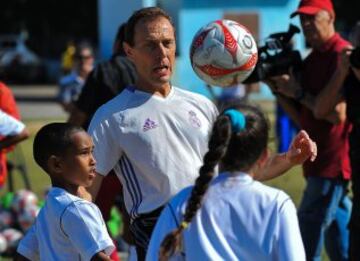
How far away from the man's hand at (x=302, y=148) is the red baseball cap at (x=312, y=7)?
2500 millimetres

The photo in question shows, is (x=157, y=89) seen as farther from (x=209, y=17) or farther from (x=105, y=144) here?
(x=209, y=17)

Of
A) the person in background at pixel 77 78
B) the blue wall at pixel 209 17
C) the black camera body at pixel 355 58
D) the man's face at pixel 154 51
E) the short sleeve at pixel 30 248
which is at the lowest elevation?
the blue wall at pixel 209 17

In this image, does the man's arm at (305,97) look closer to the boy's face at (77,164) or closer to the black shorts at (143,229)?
the black shorts at (143,229)

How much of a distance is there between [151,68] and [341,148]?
2444mm

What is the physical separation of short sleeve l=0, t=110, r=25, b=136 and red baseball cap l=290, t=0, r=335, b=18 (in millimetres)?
2125

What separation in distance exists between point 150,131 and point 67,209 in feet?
1.81

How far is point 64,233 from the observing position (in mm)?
4418

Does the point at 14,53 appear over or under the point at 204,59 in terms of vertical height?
under

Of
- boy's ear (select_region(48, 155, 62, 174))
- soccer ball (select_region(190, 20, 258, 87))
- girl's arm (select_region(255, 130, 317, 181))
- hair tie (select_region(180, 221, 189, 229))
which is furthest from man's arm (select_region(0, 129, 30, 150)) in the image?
hair tie (select_region(180, 221, 189, 229))

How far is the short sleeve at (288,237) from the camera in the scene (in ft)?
11.5

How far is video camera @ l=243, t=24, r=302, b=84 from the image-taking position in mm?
6602

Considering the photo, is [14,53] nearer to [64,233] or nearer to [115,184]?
[115,184]

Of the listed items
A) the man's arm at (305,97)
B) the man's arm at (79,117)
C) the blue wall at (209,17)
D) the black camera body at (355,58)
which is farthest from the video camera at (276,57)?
the blue wall at (209,17)

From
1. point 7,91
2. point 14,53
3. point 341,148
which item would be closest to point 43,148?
point 341,148
